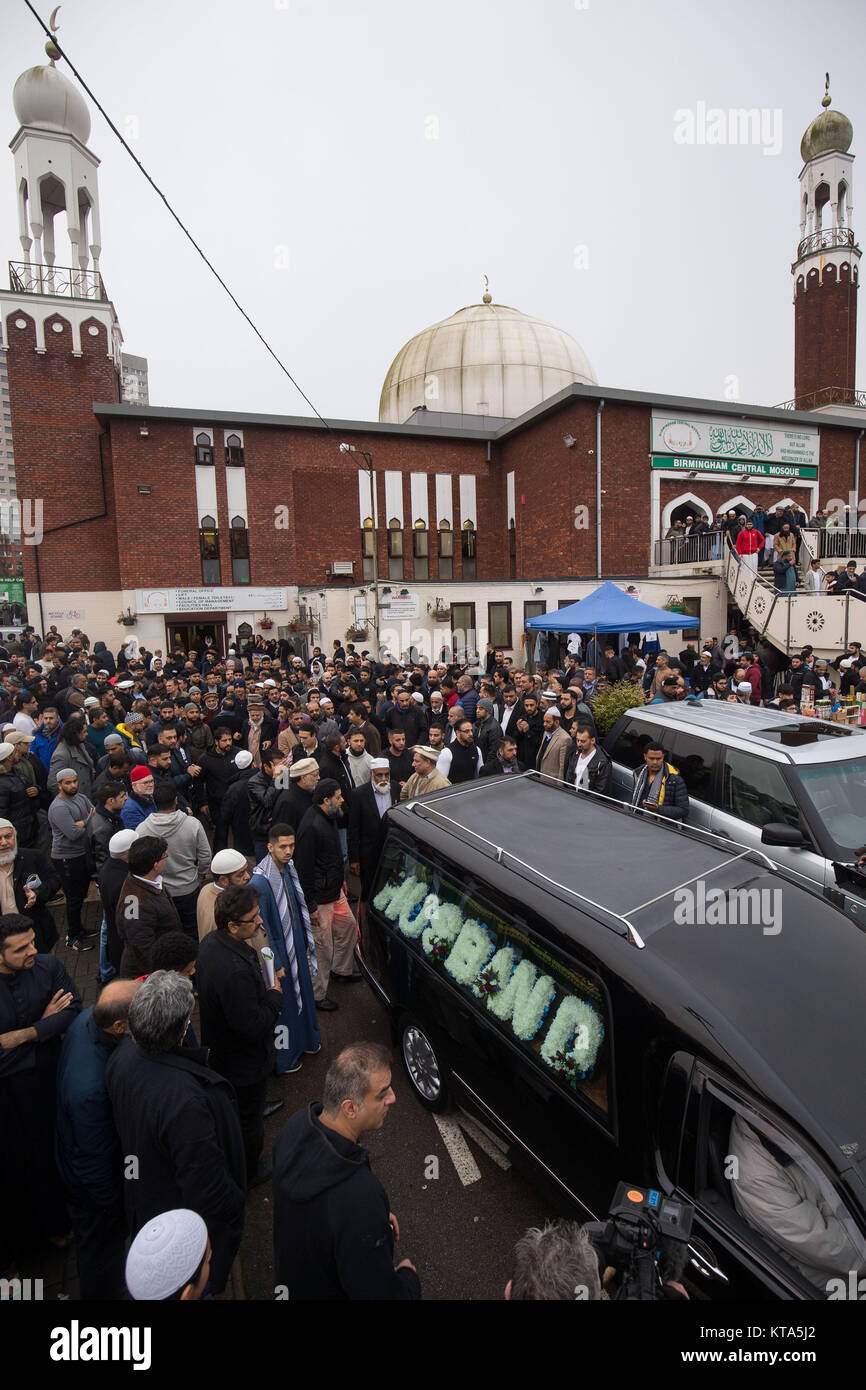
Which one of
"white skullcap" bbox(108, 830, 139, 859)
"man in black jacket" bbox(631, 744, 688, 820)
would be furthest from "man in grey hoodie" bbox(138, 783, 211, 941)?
"man in black jacket" bbox(631, 744, 688, 820)

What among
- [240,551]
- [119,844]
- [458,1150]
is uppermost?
[240,551]

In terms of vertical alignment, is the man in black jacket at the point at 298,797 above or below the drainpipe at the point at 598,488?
below

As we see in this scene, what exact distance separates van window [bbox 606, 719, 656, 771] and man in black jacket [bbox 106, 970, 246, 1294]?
508 centimetres

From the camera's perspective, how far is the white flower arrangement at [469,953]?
3.45 meters

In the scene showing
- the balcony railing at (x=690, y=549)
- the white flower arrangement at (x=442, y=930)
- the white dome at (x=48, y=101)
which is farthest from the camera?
the white dome at (x=48, y=101)

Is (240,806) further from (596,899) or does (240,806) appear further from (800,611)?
(800,611)

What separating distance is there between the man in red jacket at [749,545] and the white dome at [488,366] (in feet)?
55.8

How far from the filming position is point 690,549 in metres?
23.8

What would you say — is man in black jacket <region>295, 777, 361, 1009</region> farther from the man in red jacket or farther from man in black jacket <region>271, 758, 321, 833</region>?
the man in red jacket

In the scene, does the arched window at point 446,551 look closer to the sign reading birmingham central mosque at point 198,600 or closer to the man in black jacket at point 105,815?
the sign reading birmingham central mosque at point 198,600

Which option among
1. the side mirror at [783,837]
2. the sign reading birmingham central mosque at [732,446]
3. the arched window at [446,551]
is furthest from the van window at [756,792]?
the arched window at [446,551]

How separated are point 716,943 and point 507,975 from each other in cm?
102

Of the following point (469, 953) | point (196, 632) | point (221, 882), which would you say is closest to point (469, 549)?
point (196, 632)

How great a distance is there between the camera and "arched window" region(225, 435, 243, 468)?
1030 inches
